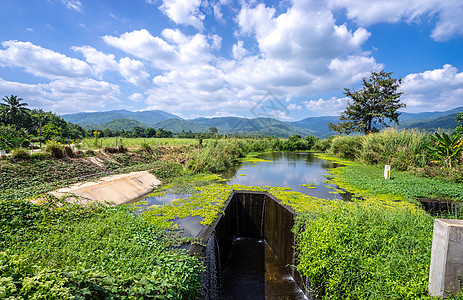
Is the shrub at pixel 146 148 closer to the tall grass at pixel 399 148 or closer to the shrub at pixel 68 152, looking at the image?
the shrub at pixel 68 152

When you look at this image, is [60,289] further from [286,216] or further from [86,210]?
[286,216]

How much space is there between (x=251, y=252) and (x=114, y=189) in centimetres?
482

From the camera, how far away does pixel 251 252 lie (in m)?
5.21

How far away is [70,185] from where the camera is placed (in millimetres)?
6301

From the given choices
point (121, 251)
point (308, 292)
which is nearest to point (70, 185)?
point (121, 251)

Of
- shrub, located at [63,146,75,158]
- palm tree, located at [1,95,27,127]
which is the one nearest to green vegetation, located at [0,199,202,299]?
shrub, located at [63,146,75,158]

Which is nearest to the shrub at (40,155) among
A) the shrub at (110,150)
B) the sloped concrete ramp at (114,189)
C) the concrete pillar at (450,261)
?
the shrub at (110,150)

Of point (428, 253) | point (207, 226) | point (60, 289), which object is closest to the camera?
point (60, 289)

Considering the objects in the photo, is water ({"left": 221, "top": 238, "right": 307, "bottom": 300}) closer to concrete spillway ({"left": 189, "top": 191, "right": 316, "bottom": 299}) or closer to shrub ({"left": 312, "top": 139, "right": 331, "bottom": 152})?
concrete spillway ({"left": 189, "top": 191, "right": 316, "bottom": 299})

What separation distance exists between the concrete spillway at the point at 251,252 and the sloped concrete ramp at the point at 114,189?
10.9ft

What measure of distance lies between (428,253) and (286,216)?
8.24 feet

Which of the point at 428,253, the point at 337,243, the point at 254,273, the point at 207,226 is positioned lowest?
the point at 254,273

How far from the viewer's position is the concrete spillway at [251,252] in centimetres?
365

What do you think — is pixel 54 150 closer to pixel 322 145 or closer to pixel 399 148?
pixel 399 148
